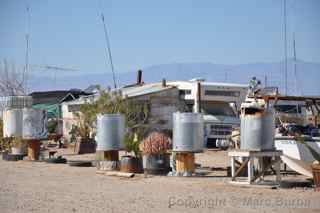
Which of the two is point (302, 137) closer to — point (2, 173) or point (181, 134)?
point (181, 134)

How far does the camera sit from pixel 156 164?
18.7m

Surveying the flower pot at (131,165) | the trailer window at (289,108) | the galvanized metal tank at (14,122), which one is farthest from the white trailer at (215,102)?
the flower pot at (131,165)

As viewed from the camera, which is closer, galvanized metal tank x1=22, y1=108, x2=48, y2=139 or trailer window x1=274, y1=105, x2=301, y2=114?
galvanized metal tank x1=22, y1=108, x2=48, y2=139

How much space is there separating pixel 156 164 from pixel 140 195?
5052 millimetres

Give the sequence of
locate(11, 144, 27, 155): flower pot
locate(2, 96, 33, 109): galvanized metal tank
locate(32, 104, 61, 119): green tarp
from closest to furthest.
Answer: locate(11, 144, 27, 155): flower pot
locate(2, 96, 33, 109): galvanized metal tank
locate(32, 104, 61, 119): green tarp

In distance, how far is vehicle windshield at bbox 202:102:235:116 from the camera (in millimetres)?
32750

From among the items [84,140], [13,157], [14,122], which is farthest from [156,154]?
[84,140]

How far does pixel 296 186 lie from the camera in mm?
15219

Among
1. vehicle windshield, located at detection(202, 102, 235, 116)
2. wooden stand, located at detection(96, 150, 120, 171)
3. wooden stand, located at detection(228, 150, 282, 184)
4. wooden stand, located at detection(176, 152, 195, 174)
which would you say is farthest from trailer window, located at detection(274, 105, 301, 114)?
wooden stand, located at detection(228, 150, 282, 184)

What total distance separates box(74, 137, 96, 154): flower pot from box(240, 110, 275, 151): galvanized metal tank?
15.6 meters

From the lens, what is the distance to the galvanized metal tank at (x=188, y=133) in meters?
17.9

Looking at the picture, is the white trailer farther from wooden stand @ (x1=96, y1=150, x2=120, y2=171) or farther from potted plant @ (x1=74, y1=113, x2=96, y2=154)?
wooden stand @ (x1=96, y1=150, x2=120, y2=171)

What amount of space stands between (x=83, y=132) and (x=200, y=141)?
13.7 meters

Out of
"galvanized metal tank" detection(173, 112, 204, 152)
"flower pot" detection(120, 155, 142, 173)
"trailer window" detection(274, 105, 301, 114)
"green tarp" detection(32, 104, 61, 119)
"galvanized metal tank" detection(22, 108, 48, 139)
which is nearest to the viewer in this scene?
"galvanized metal tank" detection(173, 112, 204, 152)
